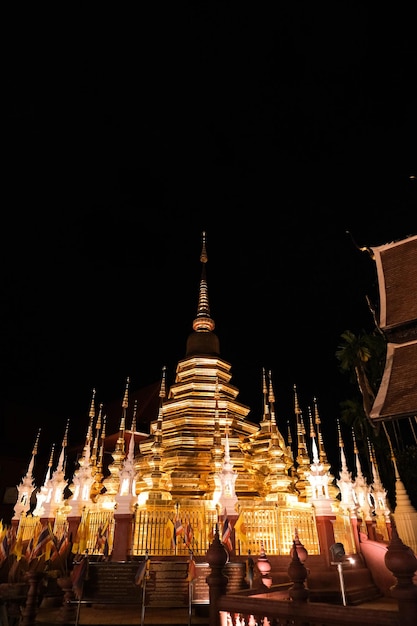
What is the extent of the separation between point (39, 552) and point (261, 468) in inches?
339

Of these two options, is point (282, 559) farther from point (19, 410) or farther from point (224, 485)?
point (19, 410)

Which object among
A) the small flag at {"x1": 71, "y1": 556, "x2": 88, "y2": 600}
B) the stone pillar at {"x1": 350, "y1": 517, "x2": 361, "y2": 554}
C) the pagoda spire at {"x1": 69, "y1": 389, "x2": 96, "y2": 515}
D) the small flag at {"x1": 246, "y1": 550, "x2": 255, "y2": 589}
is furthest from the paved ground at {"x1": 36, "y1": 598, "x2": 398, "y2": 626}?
the pagoda spire at {"x1": 69, "y1": 389, "x2": 96, "y2": 515}

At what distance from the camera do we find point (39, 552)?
33.0 ft

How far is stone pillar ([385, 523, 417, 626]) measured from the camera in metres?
4.23

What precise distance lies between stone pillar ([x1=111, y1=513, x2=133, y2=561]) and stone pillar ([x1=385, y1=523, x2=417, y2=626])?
8355mm

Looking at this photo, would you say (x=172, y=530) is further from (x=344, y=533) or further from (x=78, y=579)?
(x=344, y=533)

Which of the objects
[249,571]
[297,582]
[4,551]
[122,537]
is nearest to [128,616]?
[122,537]

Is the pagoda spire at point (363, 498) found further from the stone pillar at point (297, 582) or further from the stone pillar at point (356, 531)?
the stone pillar at point (297, 582)

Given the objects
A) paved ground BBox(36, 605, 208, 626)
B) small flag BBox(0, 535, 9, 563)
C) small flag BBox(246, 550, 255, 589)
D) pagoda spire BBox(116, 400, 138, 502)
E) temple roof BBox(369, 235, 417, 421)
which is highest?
temple roof BBox(369, 235, 417, 421)

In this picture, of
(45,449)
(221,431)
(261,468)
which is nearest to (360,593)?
(261,468)

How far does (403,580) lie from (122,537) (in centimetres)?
854

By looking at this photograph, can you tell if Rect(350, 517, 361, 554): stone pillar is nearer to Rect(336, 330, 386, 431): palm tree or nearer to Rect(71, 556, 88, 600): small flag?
Rect(71, 556, 88, 600): small flag

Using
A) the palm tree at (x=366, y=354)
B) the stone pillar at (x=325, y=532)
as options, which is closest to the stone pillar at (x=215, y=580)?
the stone pillar at (x=325, y=532)

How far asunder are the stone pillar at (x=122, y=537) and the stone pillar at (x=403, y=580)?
836cm
